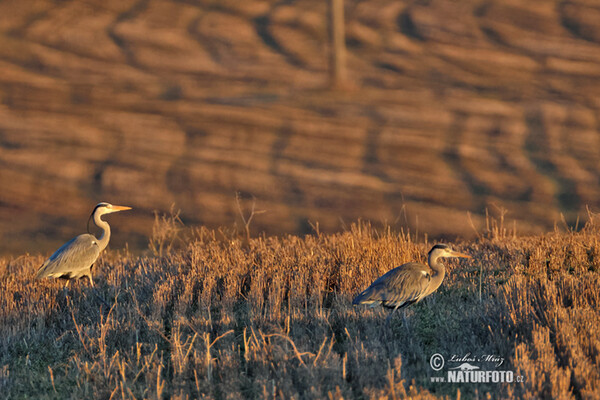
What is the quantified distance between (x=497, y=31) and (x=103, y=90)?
13772 mm

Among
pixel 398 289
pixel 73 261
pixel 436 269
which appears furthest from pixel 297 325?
pixel 73 261

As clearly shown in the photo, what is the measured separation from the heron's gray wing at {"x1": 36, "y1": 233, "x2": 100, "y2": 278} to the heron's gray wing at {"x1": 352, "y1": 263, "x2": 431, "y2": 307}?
9.12 feet

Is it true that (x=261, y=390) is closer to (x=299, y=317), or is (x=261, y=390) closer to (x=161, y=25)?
(x=299, y=317)

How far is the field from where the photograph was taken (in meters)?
4.52

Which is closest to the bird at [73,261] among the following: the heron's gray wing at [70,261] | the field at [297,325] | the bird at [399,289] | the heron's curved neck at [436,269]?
the heron's gray wing at [70,261]

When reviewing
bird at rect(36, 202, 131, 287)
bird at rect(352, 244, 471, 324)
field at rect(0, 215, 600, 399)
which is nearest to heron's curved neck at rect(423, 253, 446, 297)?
bird at rect(352, 244, 471, 324)

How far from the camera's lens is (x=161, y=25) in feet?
86.8

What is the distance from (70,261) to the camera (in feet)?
21.0

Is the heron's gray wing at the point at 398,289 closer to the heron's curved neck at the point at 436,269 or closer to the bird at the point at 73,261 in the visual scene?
the heron's curved neck at the point at 436,269

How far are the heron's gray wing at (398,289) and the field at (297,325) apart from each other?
0.25 metres

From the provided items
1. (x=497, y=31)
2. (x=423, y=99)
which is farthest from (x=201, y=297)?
(x=497, y=31)

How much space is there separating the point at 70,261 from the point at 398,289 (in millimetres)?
3110

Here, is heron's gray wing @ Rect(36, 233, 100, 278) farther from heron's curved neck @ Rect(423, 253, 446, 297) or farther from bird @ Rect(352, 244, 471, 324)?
heron's curved neck @ Rect(423, 253, 446, 297)

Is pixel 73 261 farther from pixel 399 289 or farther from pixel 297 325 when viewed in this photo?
pixel 399 289
